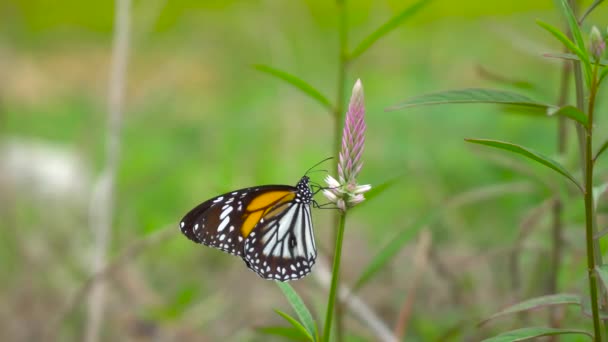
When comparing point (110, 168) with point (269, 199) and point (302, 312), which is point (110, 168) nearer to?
point (269, 199)

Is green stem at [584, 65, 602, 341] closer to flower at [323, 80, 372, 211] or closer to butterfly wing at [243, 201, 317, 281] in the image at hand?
flower at [323, 80, 372, 211]

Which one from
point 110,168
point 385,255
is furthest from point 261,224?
point 110,168

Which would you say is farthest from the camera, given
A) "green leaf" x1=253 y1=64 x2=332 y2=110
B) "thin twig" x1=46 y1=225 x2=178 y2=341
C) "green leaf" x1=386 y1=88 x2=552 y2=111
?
"thin twig" x1=46 y1=225 x2=178 y2=341

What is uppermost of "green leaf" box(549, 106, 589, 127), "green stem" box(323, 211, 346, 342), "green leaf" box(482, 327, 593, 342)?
"green leaf" box(549, 106, 589, 127)

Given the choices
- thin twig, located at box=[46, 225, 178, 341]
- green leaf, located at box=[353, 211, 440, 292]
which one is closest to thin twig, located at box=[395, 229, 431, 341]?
green leaf, located at box=[353, 211, 440, 292]

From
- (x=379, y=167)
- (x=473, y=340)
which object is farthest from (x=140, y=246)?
A: (x=379, y=167)

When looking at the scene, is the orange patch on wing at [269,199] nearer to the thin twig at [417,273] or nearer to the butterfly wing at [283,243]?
the butterfly wing at [283,243]
